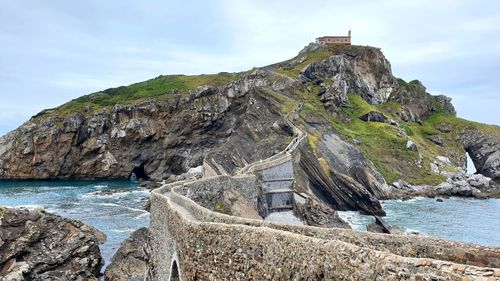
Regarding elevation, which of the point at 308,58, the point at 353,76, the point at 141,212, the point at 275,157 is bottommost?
the point at 141,212

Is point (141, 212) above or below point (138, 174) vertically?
below

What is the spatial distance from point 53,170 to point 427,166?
3137 inches

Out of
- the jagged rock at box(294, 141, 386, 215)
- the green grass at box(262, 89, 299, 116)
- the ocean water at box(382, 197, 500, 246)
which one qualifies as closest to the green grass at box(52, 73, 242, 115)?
the green grass at box(262, 89, 299, 116)

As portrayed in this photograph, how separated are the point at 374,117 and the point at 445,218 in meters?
53.1

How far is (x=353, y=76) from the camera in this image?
4892 inches

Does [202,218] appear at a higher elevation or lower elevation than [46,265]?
higher

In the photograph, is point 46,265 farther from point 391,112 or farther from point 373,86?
point 373,86

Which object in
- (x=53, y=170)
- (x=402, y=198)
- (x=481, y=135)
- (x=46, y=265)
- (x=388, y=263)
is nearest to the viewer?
(x=388, y=263)

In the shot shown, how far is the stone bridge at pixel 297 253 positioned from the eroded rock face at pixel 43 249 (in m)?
10.1

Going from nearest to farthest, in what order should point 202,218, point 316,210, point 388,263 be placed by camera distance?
point 388,263
point 202,218
point 316,210

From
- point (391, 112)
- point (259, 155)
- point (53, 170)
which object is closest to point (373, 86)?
point (391, 112)

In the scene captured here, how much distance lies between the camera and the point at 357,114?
110000 mm

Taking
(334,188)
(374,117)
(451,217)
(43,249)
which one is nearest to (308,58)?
(374,117)

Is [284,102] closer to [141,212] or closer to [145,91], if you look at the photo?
[141,212]
